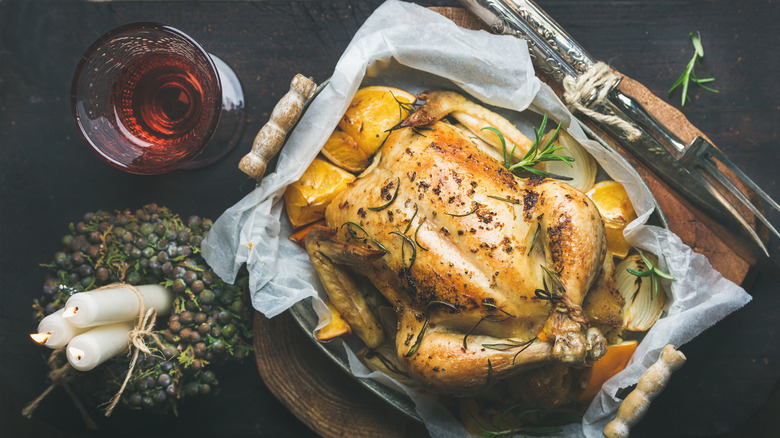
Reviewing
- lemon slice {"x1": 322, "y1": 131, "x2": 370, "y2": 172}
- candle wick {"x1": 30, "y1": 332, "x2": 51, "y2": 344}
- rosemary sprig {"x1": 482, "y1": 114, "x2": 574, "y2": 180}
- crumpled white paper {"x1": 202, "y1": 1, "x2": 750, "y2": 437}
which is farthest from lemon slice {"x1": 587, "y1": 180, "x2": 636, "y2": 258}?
candle wick {"x1": 30, "y1": 332, "x2": 51, "y2": 344}

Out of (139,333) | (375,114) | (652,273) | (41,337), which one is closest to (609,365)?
(652,273)

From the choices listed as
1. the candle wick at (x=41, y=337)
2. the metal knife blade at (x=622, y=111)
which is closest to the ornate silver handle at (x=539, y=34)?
the metal knife blade at (x=622, y=111)

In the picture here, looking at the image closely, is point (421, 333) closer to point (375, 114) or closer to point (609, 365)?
point (609, 365)

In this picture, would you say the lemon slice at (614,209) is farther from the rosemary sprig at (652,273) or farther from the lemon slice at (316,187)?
the lemon slice at (316,187)

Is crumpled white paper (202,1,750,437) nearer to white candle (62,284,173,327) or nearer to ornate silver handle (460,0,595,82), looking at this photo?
ornate silver handle (460,0,595,82)

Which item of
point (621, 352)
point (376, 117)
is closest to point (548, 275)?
point (621, 352)

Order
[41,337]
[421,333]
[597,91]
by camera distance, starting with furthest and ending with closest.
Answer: [597,91] < [421,333] < [41,337]

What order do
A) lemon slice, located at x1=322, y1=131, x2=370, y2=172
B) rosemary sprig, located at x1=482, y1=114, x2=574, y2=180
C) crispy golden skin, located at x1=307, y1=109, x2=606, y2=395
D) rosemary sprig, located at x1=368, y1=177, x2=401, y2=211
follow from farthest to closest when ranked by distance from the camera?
lemon slice, located at x1=322, y1=131, x2=370, y2=172 → rosemary sprig, located at x1=482, y1=114, x2=574, y2=180 → rosemary sprig, located at x1=368, y1=177, x2=401, y2=211 → crispy golden skin, located at x1=307, y1=109, x2=606, y2=395
